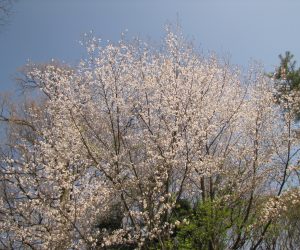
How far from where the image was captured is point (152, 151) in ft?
36.8

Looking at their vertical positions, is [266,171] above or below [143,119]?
below

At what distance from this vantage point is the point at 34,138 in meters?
16.6

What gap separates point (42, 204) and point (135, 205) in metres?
2.89

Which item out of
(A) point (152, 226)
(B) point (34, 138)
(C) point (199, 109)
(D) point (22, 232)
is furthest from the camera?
(B) point (34, 138)

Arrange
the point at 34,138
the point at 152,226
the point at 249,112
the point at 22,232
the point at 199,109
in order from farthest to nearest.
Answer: the point at 34,138
the point at 249,112
the point at 199,109
the point at 22,232
the point at 152,226

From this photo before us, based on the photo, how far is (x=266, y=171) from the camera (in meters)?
12.2

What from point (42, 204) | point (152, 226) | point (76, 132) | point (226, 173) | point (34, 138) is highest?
point (34, 138)

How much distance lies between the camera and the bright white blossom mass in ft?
36.0

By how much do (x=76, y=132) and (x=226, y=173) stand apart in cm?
425

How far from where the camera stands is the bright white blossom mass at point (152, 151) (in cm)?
1096

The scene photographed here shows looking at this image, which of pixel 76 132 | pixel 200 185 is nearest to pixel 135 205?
pixel 200 185

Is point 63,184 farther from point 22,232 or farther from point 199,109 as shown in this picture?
point 199,109

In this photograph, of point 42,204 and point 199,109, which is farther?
point 199,109

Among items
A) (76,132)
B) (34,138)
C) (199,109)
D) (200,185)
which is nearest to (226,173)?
(200,185)
